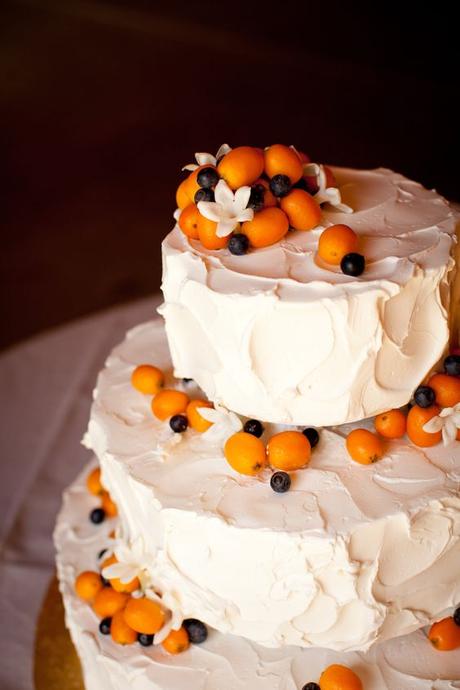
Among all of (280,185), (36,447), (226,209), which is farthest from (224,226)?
(36,447)

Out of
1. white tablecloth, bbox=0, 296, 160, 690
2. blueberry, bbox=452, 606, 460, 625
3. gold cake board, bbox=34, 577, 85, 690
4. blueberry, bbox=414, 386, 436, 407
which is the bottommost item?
white tablecloth, bbox=0, 296, 160, 690

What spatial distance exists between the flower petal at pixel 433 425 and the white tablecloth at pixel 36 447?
6.00 ft

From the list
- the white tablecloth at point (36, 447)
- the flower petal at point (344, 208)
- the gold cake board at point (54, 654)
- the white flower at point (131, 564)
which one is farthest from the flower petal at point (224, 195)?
the white tablecloth at point (36, 447)

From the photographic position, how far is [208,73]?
27.3 feet

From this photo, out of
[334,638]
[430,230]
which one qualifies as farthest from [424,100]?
[334,638]

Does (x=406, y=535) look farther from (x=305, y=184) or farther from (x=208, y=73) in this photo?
(x=208, y=73)

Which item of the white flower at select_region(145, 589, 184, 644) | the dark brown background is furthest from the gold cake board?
the dark brown background

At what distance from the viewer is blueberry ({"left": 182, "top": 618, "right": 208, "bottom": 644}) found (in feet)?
7.39

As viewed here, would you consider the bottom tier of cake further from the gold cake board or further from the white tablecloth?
the white tablecloth

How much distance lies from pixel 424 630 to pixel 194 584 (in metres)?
0.67

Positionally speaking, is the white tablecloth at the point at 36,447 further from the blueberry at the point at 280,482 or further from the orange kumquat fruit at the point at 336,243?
the orange kumquat fruit at the point at 336,243

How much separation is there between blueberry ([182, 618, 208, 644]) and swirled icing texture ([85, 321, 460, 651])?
84 mm

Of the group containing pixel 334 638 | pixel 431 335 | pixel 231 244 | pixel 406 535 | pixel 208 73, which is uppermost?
pixel 231 244

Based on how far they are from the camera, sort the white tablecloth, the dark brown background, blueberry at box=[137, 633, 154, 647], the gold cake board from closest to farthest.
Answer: blueberry at box=[137, 633, 154, 647] → the gold cake board → the white tablecloth → the dark brown background
